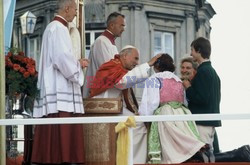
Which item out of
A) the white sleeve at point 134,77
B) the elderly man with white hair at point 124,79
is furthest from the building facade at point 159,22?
the white sleeve at point 134,77

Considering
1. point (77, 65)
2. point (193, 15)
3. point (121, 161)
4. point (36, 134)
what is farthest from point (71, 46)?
point (193, 15)

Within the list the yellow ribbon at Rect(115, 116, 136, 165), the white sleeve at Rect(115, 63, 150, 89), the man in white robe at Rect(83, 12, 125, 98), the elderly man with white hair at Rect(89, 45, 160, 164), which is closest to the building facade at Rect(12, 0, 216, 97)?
the man in white robe at Rect(83, 12, 125, 98)

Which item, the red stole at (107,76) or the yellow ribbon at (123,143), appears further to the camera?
the red stole at (107,76)

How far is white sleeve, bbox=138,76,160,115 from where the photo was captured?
10617mm

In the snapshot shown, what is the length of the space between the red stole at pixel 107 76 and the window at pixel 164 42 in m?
20.0

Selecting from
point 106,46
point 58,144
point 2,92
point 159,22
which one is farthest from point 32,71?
point 159,22

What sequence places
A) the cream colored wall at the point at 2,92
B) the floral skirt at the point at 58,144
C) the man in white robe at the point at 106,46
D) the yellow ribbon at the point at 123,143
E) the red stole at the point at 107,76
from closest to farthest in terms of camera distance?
the yellow ribbon at the point at 123,143 → the cream colored wall at the point at 2,92 → the floral skirt at the point at 58,144 → the red stole at the point at 107,76 → the man in white robe at the point at 106,46

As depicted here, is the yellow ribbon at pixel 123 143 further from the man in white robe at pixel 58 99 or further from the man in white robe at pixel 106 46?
the man in white robe at pixel 106 46

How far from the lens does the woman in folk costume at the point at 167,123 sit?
10.3 meters

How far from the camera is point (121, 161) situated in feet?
29.9

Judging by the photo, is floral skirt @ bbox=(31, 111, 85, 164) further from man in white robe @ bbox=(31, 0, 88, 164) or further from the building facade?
the building facade

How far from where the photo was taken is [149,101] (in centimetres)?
1063

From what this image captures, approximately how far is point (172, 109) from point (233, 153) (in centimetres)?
79

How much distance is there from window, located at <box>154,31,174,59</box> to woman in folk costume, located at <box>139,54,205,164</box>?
20.1 m
